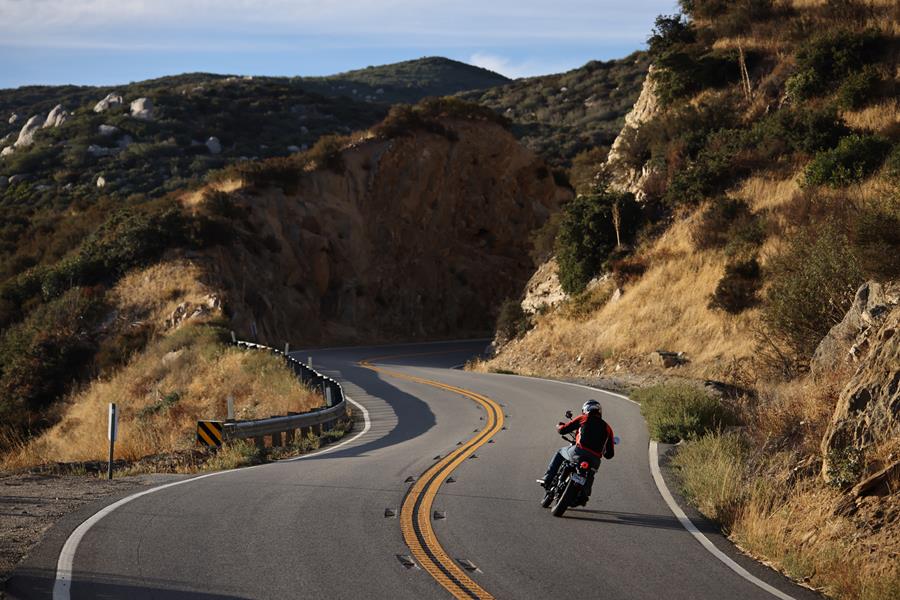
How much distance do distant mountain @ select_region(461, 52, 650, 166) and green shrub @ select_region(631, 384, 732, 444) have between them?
197 ft

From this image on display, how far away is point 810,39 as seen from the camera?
37.7 meters

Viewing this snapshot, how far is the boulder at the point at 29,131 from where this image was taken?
77275 mm

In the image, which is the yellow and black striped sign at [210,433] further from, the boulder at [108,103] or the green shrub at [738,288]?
the boulder at [108,103]

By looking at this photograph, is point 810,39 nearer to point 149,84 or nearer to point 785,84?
point 785,84

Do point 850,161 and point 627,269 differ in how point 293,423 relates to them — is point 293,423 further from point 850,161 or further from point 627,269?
point 850,161

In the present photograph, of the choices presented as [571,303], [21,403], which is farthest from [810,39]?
[21,403]

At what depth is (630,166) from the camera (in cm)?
3956

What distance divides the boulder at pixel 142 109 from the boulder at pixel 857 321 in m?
71.6

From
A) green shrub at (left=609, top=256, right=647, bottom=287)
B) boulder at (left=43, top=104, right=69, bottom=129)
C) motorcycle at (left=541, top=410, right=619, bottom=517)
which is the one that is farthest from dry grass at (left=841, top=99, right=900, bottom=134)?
boulder at (left=43, top=104, right=69, bottom=129)

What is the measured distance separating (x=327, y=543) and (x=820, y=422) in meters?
6.99

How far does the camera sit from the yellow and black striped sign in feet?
51.4

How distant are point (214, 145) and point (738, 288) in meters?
57.2

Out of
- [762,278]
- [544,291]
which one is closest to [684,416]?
[762,278]

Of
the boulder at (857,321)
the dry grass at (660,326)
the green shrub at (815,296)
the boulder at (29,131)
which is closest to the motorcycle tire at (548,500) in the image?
the boulder at (857,321)
